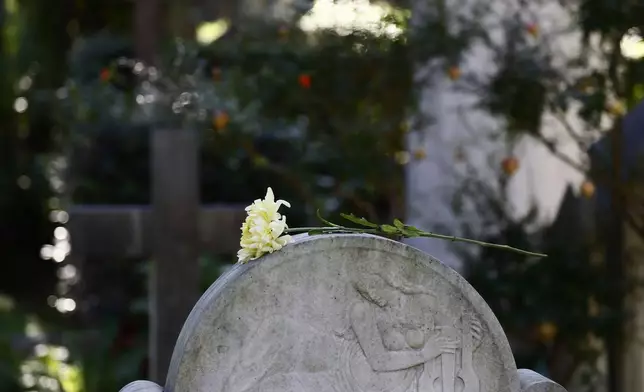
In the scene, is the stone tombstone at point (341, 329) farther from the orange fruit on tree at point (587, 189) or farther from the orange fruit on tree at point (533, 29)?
the orange fruit on tree at point (533, 29)

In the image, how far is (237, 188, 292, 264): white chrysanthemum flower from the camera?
224cm

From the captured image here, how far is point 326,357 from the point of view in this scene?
7.51ft

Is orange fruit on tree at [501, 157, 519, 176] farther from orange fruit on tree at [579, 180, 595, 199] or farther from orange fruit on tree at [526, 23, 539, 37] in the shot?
orange fruit on tree at [526, 23, 539, 37]

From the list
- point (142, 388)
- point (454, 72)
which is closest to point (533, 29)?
point (454, 72)

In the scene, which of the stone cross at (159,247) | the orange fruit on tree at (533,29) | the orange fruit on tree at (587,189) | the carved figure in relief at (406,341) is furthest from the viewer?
the orange fruit on tree at (533,29)

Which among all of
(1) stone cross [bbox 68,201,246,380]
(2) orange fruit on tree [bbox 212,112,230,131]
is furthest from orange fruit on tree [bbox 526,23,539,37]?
(1) stone cross [bbox 68,201,246,380]

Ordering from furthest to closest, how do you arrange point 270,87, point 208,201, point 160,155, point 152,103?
point 208,201
point 152,103
point 270,87
point 160,155

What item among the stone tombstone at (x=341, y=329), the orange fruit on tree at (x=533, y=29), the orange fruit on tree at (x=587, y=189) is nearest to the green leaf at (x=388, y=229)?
the stone tombstone at (x=341, y=329)

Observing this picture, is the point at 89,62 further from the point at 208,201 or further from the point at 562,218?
the point at 562,218

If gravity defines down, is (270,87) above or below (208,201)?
above

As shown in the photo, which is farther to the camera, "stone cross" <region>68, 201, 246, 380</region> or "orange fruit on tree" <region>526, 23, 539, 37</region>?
"orange fruit on tree" <region>526, 23, 539, 37</region>

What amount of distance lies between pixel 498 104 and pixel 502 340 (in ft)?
7.83

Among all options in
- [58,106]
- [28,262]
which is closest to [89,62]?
[58,106]

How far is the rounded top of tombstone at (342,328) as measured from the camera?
2215 millimetres
